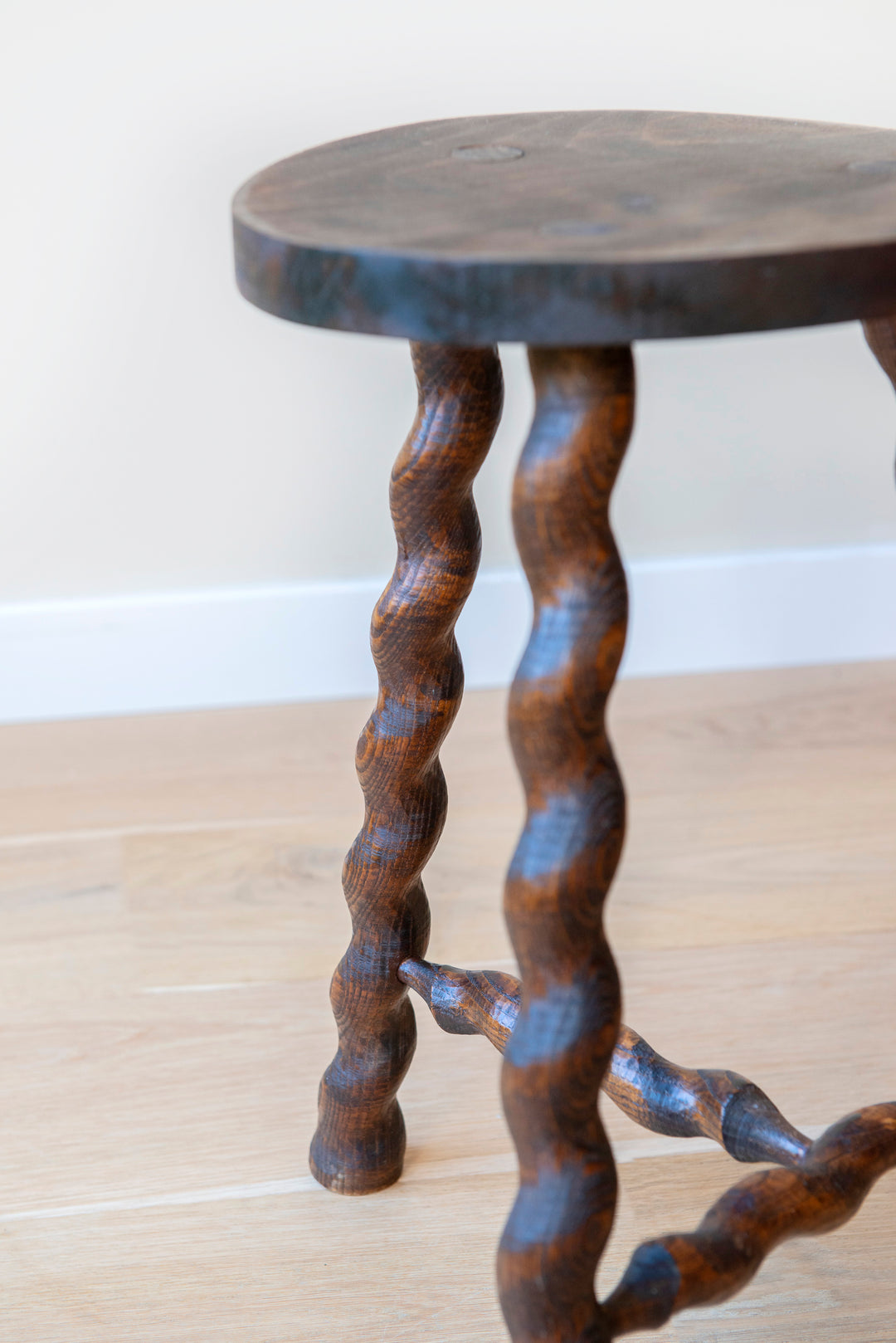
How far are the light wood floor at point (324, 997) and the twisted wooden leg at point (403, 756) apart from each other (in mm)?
61

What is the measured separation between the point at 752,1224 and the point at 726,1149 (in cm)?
7

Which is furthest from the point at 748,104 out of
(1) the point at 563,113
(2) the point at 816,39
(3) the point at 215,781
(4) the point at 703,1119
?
(4) the point at 703,1119

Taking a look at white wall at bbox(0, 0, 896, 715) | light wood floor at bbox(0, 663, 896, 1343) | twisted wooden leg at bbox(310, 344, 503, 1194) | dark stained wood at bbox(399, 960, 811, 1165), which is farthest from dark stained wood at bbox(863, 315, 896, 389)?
white wall at bbox(0, 0, 896, 715)

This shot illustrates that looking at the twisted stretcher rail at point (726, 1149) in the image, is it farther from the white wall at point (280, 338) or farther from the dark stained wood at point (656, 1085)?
the white wall at point (280, 338)

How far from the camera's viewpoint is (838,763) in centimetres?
127

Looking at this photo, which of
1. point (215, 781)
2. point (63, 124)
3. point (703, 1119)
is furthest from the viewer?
point (215, 781)

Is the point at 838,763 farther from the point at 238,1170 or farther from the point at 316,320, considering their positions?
the point at 316,320

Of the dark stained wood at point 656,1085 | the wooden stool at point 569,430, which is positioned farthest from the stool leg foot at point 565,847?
the dark stained wood at point 656,1085

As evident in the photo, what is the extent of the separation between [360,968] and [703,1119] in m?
0.21

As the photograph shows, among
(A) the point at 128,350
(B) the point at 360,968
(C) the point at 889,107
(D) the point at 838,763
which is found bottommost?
(D) the point at 838,763

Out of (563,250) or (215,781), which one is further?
(215,781)

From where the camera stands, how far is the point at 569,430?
0.50 metres

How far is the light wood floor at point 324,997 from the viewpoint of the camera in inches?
30.3

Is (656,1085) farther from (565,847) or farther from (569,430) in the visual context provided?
(569,430)
